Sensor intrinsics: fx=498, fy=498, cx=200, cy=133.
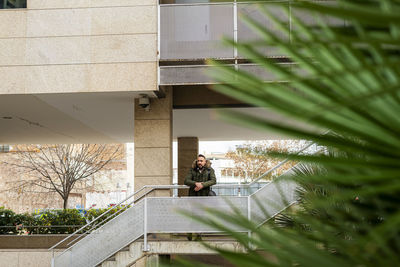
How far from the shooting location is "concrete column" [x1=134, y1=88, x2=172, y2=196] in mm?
11812

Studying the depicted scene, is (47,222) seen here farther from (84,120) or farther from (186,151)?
(186,151)

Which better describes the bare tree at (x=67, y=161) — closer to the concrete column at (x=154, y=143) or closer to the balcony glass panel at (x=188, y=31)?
the concrete column at (x=154, y=143)

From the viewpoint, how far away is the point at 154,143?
1201cm

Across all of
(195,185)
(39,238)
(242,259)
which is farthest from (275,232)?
(39,238)

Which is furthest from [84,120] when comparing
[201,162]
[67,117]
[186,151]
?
[201,162]

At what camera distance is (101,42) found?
37.4 feet

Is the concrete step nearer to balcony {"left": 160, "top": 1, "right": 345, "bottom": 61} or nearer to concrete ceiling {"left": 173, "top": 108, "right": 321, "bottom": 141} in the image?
balcony {"left": 160, "top": 1, "right": 345, "bottom": 61}

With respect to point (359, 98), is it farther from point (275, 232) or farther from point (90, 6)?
point (90, 6)

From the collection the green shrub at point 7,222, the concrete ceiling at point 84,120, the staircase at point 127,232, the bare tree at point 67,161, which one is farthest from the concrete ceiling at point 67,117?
the bare tree at point 67,161

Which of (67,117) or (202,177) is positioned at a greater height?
(67,117)

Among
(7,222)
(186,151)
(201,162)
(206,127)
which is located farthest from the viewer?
(186,151)

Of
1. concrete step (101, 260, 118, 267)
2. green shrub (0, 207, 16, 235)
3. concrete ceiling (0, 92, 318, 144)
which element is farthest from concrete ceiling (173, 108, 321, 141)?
green shrub (0, 207, 16, 235)

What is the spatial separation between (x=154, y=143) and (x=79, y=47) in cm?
283

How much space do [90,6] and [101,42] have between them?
92 cm
